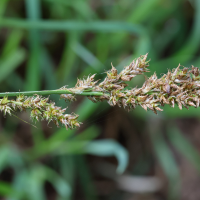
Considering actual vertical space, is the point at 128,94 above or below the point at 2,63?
below

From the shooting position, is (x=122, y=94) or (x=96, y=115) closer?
(x=122, y=94)

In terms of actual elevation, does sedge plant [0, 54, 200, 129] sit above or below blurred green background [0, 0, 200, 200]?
below

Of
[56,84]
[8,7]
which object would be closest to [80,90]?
[56,84]

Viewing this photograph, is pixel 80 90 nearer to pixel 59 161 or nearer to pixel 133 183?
pixel 59 161

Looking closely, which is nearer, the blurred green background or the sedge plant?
the sedge plant

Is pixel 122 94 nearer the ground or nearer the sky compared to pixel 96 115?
nearer the ground

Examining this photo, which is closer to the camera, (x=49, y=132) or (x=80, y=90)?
(x=80, y=90)
